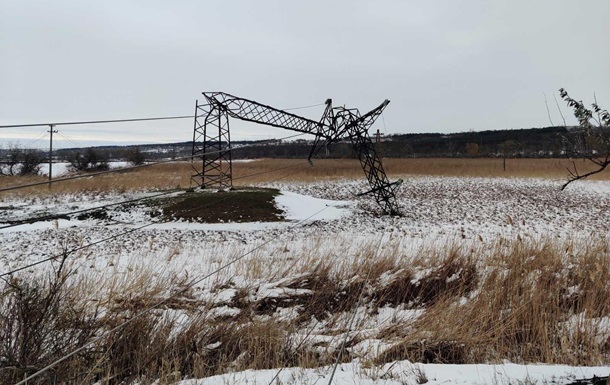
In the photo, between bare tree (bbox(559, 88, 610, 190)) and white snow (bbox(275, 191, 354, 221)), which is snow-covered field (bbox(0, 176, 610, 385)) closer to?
white snow (bbox(275, 191, 354, 221))

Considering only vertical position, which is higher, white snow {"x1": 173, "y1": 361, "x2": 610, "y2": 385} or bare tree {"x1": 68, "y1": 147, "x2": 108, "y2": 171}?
bare tree {"x1": 68, "y1": 147, "x2": 108, "y2": 171}

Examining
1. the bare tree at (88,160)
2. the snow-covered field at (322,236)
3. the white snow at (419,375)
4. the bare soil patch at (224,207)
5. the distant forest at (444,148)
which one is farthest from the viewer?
the distant forest at (444,148)

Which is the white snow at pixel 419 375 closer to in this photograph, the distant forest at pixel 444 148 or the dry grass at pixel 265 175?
the dry grass at pixel 265 175

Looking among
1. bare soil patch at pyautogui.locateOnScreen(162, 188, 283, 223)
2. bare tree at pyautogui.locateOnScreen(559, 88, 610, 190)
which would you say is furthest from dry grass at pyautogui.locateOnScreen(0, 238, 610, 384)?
bare soil patch at pyautogui.locateOnScreen(162, 188, 283, 223)

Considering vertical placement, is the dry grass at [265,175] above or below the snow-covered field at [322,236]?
A: above

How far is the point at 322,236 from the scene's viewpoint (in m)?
10.5

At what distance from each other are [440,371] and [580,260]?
15.7 ft

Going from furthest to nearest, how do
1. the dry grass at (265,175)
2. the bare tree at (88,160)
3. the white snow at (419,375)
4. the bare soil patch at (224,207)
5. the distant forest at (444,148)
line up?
the distant forest at (444,148) → the bare tree at (88,160) → the dry grass at (265,175) → the bare soil patch at (224,207) → the white snow at (419,375)

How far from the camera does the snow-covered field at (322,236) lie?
3.17m

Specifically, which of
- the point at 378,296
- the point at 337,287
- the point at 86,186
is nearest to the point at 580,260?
the point at 378,296

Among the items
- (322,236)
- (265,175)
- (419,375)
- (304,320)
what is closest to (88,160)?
(265,175)

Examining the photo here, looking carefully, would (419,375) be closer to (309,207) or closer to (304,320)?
(304,320)

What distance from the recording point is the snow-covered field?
3.17 meters

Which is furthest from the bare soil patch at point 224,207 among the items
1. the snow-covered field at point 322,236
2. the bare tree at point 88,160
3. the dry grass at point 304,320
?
the bare tree at point 88,160
